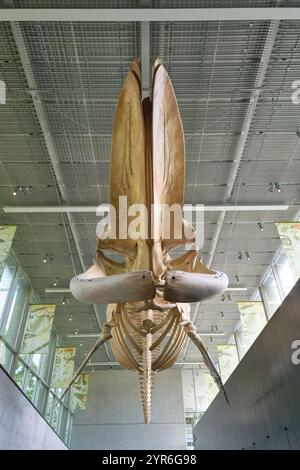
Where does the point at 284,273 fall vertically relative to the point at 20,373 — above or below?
above

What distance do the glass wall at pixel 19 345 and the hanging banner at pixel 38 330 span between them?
0.80 metres

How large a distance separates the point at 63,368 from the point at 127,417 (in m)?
9.26

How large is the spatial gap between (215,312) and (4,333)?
9303 millimetres

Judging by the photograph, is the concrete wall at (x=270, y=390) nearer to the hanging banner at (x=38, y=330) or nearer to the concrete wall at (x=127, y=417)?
the hanging banner at (x=38, y=330)

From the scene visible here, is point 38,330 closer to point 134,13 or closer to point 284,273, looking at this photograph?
point 284,273

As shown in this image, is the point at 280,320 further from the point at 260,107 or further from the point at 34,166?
the point at 34,166

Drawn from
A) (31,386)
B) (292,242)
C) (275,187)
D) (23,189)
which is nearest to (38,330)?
(31,386)

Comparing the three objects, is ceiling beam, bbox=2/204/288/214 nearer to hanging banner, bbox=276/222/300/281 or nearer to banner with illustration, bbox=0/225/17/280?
banner with illustration, bbox=0/225/17/280

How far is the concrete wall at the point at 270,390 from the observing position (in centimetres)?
564

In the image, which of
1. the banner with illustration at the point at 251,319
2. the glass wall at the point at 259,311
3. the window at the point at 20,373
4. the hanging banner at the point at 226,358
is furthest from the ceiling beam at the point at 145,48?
the hanging banner at the point at 226,358

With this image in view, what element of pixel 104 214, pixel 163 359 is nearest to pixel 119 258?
pixel 104 214

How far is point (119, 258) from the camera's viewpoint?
11.7 m

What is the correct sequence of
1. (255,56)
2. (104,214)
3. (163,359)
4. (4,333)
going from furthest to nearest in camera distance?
(4,333) → (104,214) → (255,56) → (163,359)

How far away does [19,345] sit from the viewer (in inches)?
491
